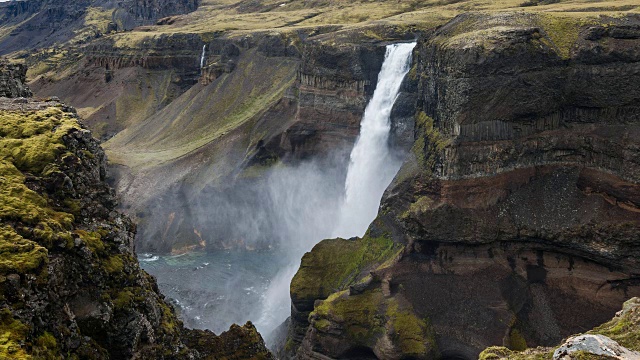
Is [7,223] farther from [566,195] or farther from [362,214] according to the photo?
[362,214]

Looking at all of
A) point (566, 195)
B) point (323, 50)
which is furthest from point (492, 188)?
point (323, 50)

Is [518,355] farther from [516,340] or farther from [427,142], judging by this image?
[427,142]

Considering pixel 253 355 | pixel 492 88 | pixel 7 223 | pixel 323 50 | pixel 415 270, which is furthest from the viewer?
pixel 323 50

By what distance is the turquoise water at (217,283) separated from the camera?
56.0 meters

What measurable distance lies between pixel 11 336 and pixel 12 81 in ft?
64.6

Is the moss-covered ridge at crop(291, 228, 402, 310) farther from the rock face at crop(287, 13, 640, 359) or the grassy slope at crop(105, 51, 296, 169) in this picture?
the grassy slope at crop(105, 51, 296, 169)

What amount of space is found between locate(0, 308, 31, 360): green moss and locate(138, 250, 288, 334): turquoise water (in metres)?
40.2

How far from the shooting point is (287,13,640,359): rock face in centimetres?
3656

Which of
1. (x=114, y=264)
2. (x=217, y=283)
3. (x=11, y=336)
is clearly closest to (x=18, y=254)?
(x=11, y=336)

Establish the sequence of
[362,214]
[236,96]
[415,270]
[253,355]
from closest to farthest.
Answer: [253,355]
[415,270]
[362,214]
[236,96]

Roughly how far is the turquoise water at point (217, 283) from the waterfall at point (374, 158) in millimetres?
10486

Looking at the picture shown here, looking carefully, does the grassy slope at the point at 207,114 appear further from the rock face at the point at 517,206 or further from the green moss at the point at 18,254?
the green moss at the point at 18,254

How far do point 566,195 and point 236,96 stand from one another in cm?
6657

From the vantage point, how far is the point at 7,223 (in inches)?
651
